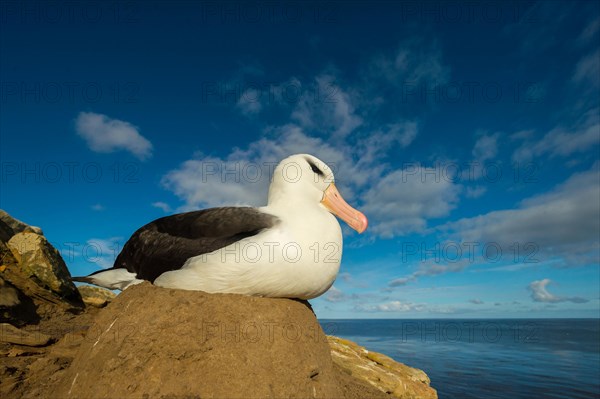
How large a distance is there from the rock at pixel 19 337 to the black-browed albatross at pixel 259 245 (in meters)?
1.31

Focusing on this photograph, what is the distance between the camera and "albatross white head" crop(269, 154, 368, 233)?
4625 mm

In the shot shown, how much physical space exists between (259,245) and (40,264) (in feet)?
20.8

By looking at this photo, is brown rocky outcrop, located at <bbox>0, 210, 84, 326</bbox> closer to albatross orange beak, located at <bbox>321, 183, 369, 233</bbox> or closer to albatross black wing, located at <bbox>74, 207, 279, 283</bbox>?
albatross black wing, located at <bbox>74, 207, 279, 283</bbox>

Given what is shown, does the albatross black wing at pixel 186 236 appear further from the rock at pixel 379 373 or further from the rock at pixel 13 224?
the rock at pixel 13 224

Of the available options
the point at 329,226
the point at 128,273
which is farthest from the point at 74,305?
the point at 329,226

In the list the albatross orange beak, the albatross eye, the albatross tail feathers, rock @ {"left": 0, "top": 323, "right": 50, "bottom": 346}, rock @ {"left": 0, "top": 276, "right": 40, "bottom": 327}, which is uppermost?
the albatross eye

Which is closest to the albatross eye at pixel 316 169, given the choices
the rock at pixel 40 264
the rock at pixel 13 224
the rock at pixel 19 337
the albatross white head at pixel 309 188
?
the albatross white head at pixel 309 188

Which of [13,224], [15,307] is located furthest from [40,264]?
[13,224]

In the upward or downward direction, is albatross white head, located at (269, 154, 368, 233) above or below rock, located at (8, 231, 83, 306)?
above

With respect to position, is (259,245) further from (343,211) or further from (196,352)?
(343,211)

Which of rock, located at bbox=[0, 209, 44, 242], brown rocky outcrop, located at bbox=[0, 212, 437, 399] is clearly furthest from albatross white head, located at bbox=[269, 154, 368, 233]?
rock, located at bbox=[0, 209, 44, 242]

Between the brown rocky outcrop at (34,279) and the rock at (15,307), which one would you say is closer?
the rock at (15,307)

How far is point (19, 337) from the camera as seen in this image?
5.16m

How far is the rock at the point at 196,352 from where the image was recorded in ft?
11.5
